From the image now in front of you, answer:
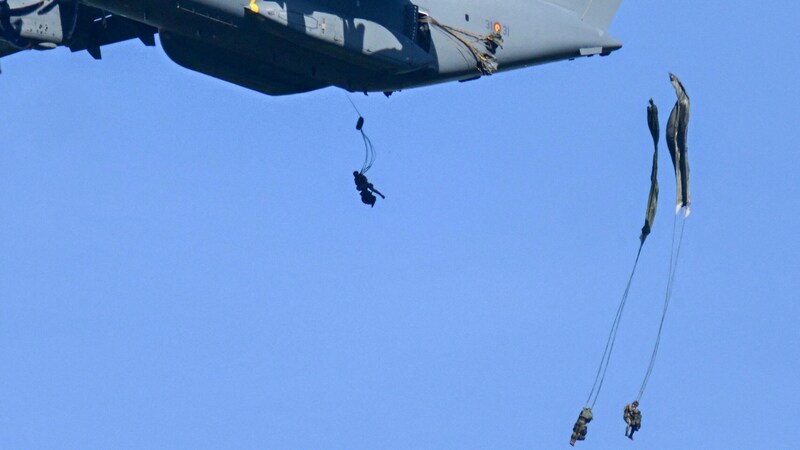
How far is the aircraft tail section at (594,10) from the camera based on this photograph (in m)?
25.6

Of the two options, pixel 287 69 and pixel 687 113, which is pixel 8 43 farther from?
pixel 687 113

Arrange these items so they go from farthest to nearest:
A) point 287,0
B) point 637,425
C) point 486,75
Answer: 1. point 486,75
2. point 287,0
3. point 637,425

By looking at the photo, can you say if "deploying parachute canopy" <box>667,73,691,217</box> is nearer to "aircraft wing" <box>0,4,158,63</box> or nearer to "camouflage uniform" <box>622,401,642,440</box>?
"camouflage uniform" <box>622,401,642,440</box>

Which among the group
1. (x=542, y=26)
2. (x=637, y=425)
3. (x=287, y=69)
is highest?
(x=542, y=26)

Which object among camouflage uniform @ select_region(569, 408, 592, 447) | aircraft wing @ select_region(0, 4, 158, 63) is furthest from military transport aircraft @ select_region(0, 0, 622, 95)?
camouflage uniform @ select_region(569, 408, 592, 447)

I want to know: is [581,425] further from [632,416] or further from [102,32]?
[102,32]

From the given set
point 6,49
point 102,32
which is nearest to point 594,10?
point 102,32

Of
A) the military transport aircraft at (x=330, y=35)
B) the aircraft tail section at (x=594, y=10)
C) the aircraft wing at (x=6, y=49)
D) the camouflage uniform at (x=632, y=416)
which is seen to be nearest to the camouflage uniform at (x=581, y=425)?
the camouflage uniform at (x=632, y=416)

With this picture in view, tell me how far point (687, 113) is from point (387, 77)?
457 cm

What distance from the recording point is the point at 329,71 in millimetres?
22516

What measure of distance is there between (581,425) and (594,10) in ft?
28.8

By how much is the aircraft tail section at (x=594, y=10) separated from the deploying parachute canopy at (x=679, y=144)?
5.29m

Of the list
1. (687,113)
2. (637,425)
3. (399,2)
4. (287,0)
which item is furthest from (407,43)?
(637,425)

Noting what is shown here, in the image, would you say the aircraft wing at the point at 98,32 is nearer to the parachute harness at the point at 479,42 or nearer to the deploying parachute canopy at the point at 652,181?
the parachute harness at the point at 479,42
